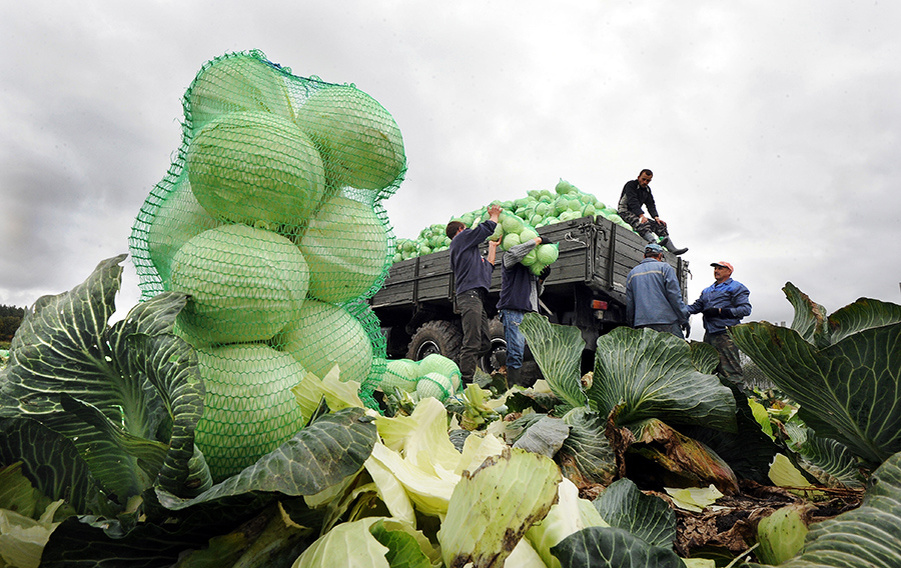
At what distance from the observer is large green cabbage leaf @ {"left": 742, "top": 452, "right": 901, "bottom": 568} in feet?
1.74

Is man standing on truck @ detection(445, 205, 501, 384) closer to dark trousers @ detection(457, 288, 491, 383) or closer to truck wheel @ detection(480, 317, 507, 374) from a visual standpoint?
dark trousers @ detection(457, 288, 491, 383)

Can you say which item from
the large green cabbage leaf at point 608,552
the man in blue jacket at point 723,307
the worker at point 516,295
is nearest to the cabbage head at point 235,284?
the large green cabbage leaf at point 608,552

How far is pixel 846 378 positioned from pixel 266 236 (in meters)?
0.98

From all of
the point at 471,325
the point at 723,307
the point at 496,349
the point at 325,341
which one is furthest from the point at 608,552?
the point at 723,307

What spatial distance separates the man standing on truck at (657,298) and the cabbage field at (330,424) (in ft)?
16.5

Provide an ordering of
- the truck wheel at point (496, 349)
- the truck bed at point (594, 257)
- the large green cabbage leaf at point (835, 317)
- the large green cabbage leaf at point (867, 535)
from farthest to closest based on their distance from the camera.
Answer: the truck wheel at point (496, 349) < the truck bed at point (594, 257) < the large green cabbage leaf at point (835, 317) < the large green cabbage leaf at point (867, 535)

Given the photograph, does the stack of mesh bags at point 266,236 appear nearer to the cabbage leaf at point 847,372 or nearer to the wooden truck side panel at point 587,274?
the cabbage leaf at point 847,372

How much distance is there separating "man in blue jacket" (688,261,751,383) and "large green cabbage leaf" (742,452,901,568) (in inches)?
263

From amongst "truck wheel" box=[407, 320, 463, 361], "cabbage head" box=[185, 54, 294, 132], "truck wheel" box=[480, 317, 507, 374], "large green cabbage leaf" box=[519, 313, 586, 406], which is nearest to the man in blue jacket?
"truck wheel" box=[480, 317, 507, 374]

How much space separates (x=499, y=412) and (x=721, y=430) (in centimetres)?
83

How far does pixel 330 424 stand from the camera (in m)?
0.73

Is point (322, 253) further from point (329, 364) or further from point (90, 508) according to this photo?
point (90, 508)

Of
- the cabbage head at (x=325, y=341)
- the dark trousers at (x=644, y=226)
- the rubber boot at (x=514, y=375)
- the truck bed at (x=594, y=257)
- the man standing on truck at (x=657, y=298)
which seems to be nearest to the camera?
the cabbage head at (x=325, y=341)

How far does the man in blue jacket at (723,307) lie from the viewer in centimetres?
670
